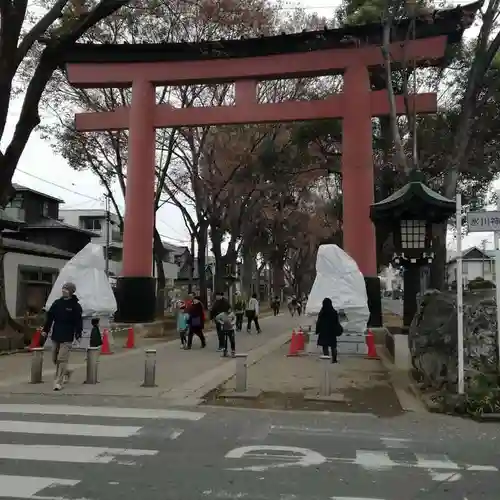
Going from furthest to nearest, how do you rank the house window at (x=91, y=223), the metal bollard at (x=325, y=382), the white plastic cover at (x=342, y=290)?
the house window at (x=91, y=223) < the white plastic cover at (x=342, y=290) < the metal bollard at (x=325, y=382)

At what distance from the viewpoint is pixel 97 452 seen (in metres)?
6.27

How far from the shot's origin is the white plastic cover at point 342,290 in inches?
608

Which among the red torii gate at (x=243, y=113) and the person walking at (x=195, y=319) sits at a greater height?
the red torii gate at (x=243, y=113)

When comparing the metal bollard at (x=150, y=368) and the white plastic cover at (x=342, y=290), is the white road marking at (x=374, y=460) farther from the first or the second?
the white plastic cover at (x=342, y=290)

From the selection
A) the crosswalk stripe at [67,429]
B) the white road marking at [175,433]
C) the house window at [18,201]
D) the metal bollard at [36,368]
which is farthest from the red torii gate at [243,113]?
the house window at [18,201]

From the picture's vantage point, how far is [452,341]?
9945mm

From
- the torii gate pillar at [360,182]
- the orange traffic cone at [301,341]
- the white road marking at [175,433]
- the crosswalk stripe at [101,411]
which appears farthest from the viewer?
the torii gate pillar at [360,182]

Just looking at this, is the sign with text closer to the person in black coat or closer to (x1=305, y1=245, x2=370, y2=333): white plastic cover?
the person in black coat

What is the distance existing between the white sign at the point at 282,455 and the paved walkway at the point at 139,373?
3.25 meters

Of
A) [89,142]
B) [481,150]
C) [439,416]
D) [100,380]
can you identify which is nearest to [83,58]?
[89,142]

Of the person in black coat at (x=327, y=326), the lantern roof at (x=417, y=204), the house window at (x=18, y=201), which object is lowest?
the person in black coat at (x=327, y=326)

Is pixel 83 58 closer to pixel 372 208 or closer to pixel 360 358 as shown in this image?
pixel 372 208

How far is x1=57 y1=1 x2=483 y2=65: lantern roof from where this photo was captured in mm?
17422

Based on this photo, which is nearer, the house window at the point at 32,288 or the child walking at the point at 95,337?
the child walking at the point at 95,337
